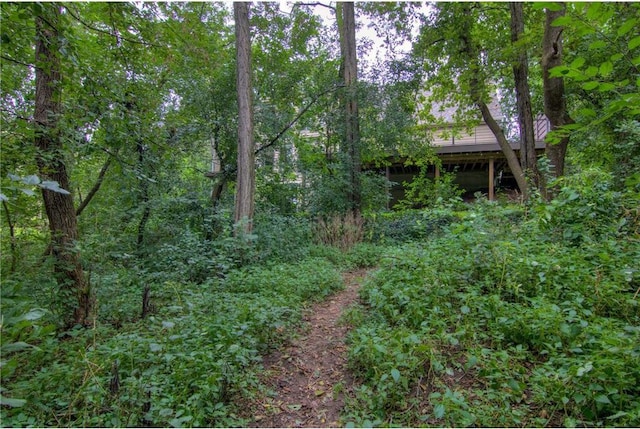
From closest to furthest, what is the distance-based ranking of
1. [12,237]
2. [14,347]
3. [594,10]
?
[14,347] → [594,10] → [12,237]

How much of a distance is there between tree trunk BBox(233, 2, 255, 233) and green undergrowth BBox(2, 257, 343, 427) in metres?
2.73

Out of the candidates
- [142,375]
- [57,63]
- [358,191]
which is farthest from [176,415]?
[358,191]

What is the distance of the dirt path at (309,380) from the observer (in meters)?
2.30

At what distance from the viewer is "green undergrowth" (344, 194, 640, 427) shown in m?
1.93

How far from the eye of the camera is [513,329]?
8.48ft

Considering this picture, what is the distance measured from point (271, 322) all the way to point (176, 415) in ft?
4.57

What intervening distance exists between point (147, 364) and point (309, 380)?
134 cm

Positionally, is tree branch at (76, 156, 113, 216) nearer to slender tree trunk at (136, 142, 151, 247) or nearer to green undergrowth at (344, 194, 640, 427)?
slender tree trunk at (136, 142, 151, 247)

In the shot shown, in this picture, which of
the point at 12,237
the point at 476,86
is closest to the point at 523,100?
the point at 476,86

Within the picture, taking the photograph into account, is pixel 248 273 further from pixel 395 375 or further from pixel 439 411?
→ pixel 439 411

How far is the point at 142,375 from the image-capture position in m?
2.31

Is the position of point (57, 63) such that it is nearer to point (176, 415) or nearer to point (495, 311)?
point (176, 415)

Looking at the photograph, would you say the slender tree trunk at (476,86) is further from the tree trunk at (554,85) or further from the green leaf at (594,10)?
the green leaf at (594,10)

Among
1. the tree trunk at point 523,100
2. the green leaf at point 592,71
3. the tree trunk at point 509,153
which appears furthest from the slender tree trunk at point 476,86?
the green leaf at point 592,71
